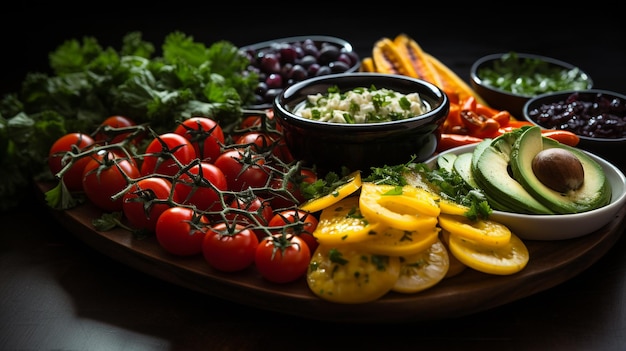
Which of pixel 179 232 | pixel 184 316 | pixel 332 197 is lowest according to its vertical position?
pixel 184 316

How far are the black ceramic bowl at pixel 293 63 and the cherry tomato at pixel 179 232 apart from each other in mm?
1261

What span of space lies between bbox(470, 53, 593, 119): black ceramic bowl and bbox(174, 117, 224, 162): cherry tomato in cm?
156

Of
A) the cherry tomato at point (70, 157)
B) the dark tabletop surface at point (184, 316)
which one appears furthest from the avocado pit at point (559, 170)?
the cherry tomato at point (70, 157)

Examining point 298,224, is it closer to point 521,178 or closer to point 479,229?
point 479,229

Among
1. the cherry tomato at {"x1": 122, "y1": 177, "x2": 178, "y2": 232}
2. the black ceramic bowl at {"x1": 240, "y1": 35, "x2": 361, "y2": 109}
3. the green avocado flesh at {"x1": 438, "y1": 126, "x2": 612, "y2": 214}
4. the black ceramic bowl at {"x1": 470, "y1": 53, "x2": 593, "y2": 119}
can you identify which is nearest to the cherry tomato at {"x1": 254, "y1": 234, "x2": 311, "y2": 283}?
the cherry tomato at {"x1": 122, "y1": 177, "x2": 178, "y2": 232}

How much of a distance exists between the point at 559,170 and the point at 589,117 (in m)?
0.94

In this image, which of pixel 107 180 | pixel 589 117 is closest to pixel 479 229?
pixel 589 117

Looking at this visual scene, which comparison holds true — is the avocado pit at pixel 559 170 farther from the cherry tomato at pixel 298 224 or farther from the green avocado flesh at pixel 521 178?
the cherry tomato at pixel 298 224

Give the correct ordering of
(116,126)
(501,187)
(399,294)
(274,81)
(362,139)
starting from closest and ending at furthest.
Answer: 1. (399,294)
2. (501,187)
3. (362,139)
4. (116,126)
5. (274,81)

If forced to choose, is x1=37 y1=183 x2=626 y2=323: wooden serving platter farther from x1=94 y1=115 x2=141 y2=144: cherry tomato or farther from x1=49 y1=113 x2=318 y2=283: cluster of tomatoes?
x1=94 y1=115 x2=141 y2=144: cherry tomato

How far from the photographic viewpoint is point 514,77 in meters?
3.86

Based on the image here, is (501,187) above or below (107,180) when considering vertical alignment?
above

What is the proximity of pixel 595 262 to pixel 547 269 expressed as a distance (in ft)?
1.06

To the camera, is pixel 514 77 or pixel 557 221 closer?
pixel 557 221
